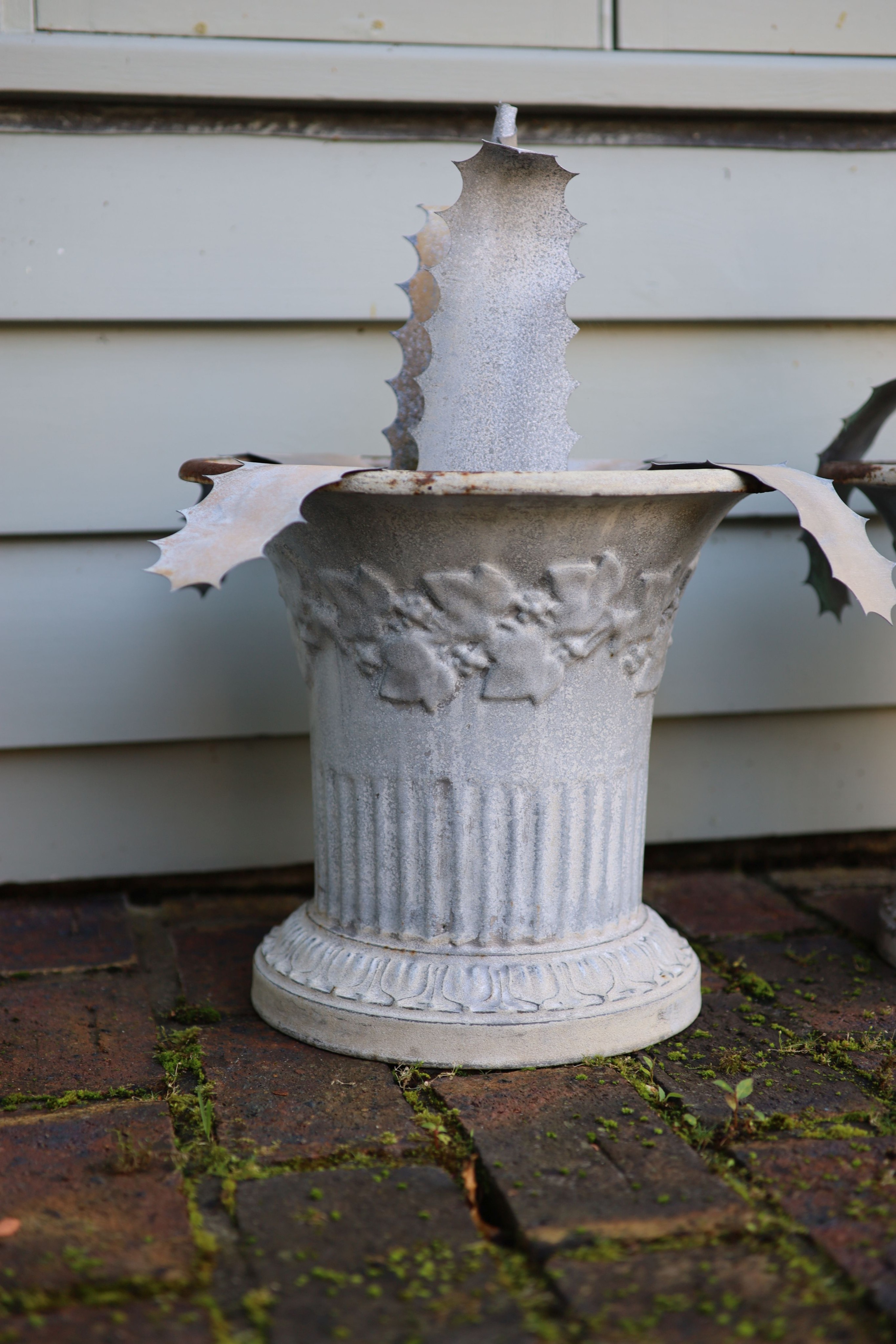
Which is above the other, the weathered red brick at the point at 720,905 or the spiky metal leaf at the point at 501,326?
the spiky metal leaf at the point at 501,326

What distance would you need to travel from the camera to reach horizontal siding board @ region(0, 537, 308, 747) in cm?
217

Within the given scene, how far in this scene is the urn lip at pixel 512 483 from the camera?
A: 1.37 m

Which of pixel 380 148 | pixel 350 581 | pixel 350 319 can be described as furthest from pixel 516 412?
pixel 380 148

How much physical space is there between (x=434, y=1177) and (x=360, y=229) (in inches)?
66.1

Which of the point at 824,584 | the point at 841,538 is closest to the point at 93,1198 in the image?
the point at 841,538

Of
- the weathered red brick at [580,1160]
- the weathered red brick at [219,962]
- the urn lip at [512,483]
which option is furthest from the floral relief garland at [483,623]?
the weathered red brick at [219,962]

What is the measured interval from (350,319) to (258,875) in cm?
114

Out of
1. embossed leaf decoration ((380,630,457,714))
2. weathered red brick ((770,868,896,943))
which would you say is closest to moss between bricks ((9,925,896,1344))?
weathered red brick ((770,868,896,943))

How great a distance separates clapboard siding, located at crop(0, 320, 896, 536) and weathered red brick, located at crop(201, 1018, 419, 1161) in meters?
1.02

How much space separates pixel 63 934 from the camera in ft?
6.95

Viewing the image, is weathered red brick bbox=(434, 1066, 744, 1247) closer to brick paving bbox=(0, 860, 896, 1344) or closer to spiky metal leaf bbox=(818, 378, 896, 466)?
brick paving bbox=(0, 860, 896, 1344)

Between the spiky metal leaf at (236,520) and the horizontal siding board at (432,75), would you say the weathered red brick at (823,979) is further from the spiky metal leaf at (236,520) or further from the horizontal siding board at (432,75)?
the horizontal siding board at (432,75)

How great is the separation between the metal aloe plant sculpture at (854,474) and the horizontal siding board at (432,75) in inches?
27.2

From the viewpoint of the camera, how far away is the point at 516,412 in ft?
5.39
